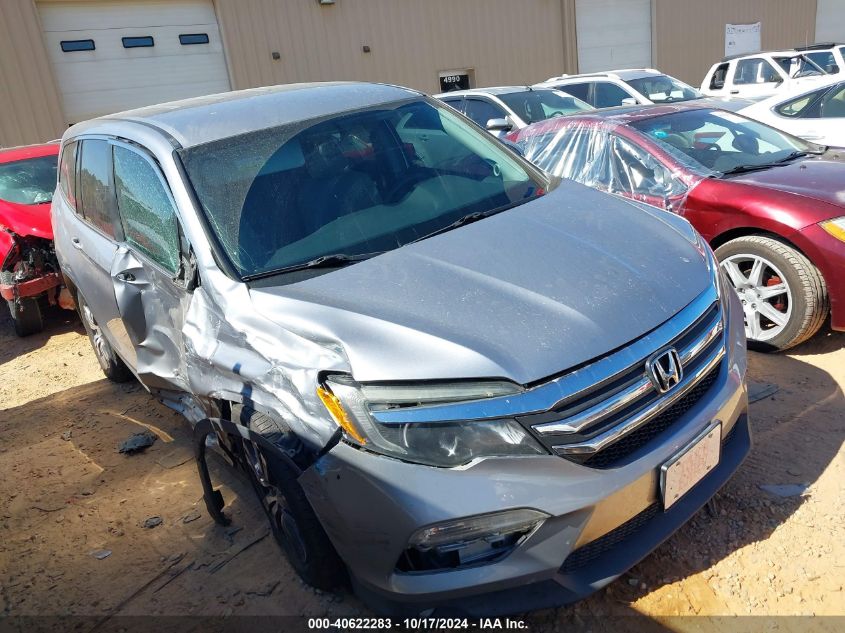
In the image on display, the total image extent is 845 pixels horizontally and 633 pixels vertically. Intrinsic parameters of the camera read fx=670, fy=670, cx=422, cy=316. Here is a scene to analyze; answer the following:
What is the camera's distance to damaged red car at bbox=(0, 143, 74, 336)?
575 cm

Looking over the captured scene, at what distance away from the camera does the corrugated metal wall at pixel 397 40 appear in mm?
13289

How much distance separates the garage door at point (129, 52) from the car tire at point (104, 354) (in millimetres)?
8676

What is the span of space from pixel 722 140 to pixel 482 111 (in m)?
4.07

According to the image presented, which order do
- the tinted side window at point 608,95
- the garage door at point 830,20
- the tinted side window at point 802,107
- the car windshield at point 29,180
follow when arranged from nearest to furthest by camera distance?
the car windshield at point 29,180, the tinted side window at point 802,107, the tinted side window at point 608,95, the garage door at point 830,20

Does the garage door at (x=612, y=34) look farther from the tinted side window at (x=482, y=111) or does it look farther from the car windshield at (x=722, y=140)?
the car windshield at (x=722, y=140)

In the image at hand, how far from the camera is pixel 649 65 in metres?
19.1

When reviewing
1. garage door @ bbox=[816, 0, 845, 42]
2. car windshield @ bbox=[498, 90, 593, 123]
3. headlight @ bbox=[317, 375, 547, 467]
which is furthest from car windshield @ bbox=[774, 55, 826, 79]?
garage door @ bbox=[816, 0, 845, 42]

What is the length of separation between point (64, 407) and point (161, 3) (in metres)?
10.4

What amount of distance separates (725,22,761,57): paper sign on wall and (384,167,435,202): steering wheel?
21.2m

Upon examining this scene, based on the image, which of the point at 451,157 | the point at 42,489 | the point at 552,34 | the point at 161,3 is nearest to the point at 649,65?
the point at 552,34

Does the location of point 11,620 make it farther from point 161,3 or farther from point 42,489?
point 161,3

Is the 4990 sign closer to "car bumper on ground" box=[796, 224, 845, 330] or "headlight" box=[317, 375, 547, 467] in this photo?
"car bumper on ground" box=[796, 224, 845, 330]

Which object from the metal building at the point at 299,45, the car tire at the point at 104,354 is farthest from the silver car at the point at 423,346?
the metal building at the point at 299,45

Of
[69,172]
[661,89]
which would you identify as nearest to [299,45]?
[661,89]
